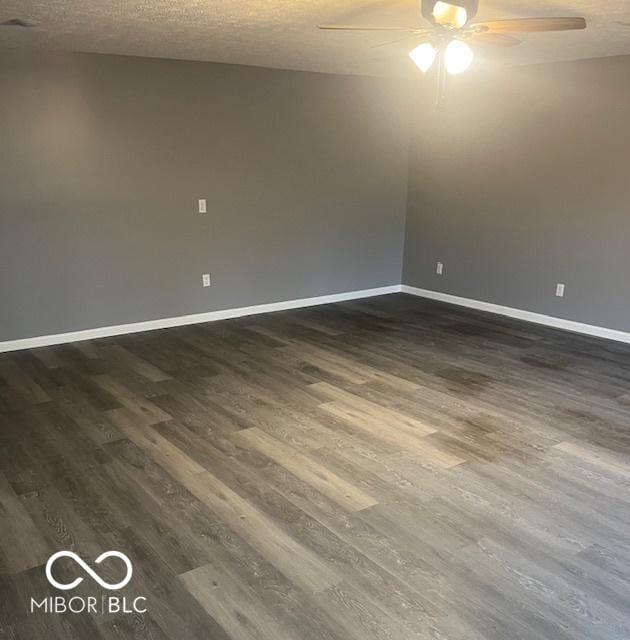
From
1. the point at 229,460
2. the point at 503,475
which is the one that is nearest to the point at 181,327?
the point at 229,460

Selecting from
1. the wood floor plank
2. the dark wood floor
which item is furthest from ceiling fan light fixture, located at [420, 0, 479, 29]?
the wood floor plank

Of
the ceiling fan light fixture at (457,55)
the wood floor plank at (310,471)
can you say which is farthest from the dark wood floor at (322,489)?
the ceiling fan light fixture at (457,55)

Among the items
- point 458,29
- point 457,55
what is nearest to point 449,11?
point 458,29

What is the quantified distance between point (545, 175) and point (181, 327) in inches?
139

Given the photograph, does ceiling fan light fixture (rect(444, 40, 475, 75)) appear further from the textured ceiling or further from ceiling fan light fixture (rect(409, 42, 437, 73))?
the textured ceiling

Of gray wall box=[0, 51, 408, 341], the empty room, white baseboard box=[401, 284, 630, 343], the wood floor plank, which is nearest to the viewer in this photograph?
the empty room

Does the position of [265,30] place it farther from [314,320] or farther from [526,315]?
[526,315]

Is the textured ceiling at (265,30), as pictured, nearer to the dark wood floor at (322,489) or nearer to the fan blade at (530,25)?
the fan blade at (530,25)

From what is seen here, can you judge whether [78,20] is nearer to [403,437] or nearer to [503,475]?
[403,437]

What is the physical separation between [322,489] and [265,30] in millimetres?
2688

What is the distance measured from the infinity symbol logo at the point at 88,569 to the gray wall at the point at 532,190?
14.5 ft

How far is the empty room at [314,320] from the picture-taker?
2203mm

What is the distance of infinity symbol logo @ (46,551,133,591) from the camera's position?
2.13 m

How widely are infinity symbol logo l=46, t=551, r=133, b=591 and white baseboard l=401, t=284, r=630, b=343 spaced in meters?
4.39
